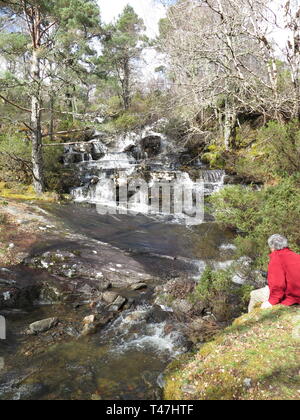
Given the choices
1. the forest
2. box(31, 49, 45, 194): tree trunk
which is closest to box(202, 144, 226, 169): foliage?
the forest

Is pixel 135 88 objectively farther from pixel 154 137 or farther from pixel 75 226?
pixel 75 226

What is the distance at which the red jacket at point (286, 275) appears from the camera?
13.8 ft

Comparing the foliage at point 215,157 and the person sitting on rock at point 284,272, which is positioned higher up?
the foliage at point 215,157

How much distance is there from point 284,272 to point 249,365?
1.44 m

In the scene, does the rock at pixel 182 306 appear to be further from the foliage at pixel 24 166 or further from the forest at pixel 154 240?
the foliage at pixel 24 166

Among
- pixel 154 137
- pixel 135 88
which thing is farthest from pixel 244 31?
pixel 135 88

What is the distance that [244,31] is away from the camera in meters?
7.15

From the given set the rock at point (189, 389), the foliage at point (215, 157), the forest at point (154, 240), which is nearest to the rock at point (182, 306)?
the forest at point (154, 240)

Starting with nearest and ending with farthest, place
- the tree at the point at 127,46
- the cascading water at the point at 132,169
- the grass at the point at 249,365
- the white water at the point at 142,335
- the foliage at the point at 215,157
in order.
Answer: the grass at the point at 249,365 < the white water at the point at 142,335 < the cascading water at the point at 132,169 < the foliage at the point at 215,157 < the tree at the point at 127,46

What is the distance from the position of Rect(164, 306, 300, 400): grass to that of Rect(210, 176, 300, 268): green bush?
235 centimetres

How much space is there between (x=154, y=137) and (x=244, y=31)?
14.3 metres

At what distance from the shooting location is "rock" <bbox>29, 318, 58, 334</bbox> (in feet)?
17.1

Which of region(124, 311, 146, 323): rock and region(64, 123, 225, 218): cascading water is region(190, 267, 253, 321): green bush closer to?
region(124, 311, 146, 323): rock

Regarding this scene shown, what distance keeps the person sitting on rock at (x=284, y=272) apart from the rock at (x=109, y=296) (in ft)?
10.5
